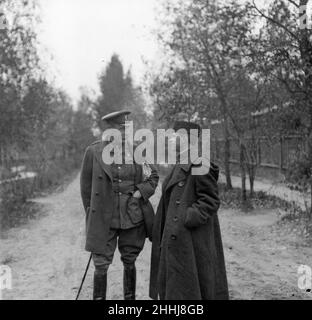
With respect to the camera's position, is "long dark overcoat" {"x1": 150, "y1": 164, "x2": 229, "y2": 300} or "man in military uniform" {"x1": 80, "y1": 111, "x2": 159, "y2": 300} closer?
"long dark overcoat" {"x1": 150, "y1": 164, "x2": 229, "y2": 300}

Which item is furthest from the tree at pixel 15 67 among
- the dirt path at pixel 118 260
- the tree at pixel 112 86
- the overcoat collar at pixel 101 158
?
the tree at pixel 112 86

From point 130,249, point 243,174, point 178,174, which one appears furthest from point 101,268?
point 243,174

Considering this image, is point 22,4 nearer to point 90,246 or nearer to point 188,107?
point 188,107

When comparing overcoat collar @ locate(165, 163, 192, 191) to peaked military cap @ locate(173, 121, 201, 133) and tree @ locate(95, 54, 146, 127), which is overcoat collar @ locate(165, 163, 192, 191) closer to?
peaked military cap @ locate(173, 121, 201, 133)

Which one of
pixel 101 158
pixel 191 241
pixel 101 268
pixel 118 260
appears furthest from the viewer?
pixel 118 260

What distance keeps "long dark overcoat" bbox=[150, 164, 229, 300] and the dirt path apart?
1385 millimetres

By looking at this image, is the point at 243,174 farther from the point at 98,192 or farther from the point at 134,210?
the point at 98,192

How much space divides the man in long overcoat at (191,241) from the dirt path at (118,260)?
1.39 meters

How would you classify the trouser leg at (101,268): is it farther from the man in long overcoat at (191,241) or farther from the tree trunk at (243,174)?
the tree trunk at (243,174)

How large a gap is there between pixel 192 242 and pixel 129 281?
110 centimetres

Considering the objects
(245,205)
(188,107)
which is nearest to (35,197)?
(188,107)

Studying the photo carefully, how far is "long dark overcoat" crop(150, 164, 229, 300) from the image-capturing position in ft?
12.7

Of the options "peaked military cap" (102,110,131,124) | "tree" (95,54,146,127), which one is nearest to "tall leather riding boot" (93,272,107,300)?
"peaked military cap" (102,110,131,124)

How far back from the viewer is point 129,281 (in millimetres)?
4707
